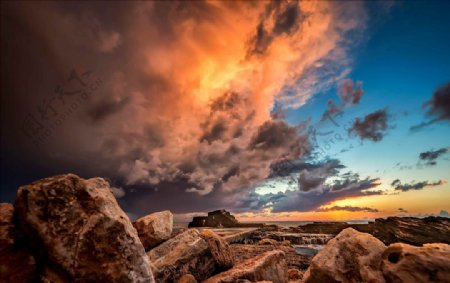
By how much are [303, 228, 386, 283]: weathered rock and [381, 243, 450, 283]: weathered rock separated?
27.6 inches

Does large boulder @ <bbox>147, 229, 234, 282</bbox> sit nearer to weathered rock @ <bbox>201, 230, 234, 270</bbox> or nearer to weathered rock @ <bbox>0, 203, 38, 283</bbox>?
weathered rock @ <bbox>201, 230, 234, 270</bbox>

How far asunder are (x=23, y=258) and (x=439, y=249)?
21.0 feet

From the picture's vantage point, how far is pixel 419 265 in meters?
3.98

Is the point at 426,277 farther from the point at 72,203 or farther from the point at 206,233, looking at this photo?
the point at 72,203

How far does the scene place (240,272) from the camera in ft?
19.0

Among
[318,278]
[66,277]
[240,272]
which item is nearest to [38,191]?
[66,277]

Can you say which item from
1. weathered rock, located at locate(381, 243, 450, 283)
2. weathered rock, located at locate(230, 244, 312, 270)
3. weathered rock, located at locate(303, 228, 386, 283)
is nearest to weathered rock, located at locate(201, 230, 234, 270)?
weathered rock, located at locate(303, 228, 386, 283)

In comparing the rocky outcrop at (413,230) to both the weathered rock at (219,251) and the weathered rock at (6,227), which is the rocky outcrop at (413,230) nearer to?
the weathered rock at (219,251)

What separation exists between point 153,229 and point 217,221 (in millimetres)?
66623

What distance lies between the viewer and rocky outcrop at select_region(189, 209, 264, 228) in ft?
215

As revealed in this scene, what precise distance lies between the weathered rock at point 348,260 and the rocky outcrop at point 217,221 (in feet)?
199

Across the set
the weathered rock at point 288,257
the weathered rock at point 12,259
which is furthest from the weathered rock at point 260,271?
the weathered rock at point 288,257

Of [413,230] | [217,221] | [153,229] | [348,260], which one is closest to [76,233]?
[153,229]

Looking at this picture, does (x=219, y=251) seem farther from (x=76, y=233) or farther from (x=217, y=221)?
(x=217, y=221)
